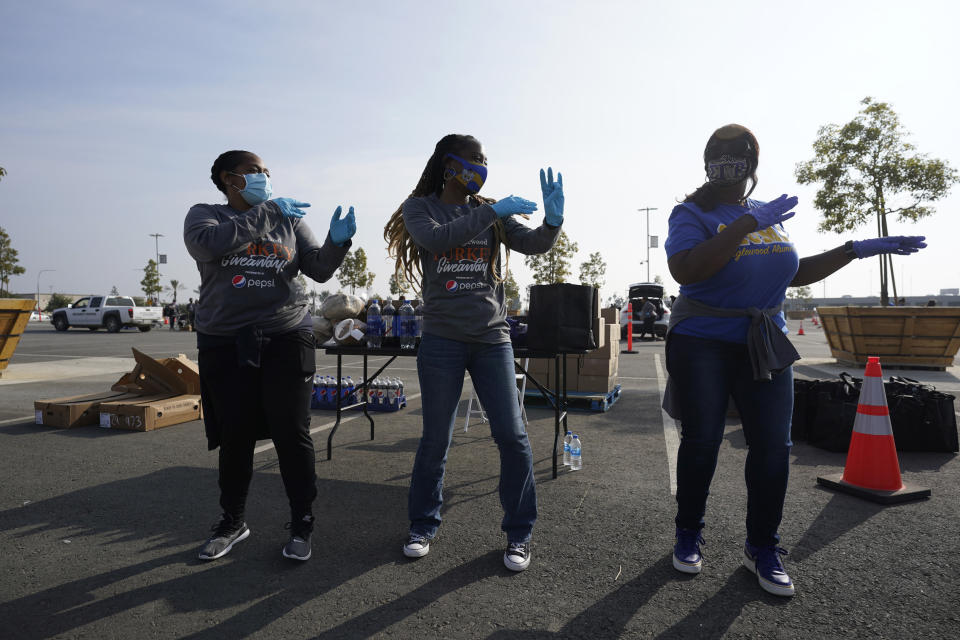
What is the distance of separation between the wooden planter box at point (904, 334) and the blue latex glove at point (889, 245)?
954cm

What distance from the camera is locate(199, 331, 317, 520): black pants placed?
109 inches

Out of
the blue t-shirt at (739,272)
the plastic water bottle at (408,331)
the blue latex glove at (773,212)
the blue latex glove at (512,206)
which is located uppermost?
the blue latex glove at (512,206)

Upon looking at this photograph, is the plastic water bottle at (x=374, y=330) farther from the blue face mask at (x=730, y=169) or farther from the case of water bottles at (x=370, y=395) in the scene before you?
the blue face mask at (x=730, y=169)

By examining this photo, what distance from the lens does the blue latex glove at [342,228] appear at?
9.70ft

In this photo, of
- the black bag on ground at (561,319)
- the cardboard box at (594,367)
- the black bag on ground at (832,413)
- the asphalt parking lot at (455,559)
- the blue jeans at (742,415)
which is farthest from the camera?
the cardboard box at (594,367)

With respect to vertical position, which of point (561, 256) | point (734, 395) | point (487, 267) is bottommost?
point (734, 395)

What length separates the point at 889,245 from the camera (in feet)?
9.11

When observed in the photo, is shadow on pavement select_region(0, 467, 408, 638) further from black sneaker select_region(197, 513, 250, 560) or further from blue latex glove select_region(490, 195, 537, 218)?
blue latex glove select_region(490, 195, 537, 218)

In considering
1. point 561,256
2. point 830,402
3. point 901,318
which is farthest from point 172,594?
point 561,256

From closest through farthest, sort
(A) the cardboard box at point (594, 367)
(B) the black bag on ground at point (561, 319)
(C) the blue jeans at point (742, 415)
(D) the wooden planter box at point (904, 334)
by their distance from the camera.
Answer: (C) the blue jeans at point (742, 415), (B) the black bag on ground at point (561, 319), (A) the cardboard box at point (594, 367), (D) the wooden planter box at point (904, 334)

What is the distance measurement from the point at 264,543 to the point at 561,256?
148ft

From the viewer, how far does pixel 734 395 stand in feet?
8.73

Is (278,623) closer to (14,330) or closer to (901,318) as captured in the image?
(14,330)

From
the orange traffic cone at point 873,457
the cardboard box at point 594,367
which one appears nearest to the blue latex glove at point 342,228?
the orange traffic cone at point 873,457
